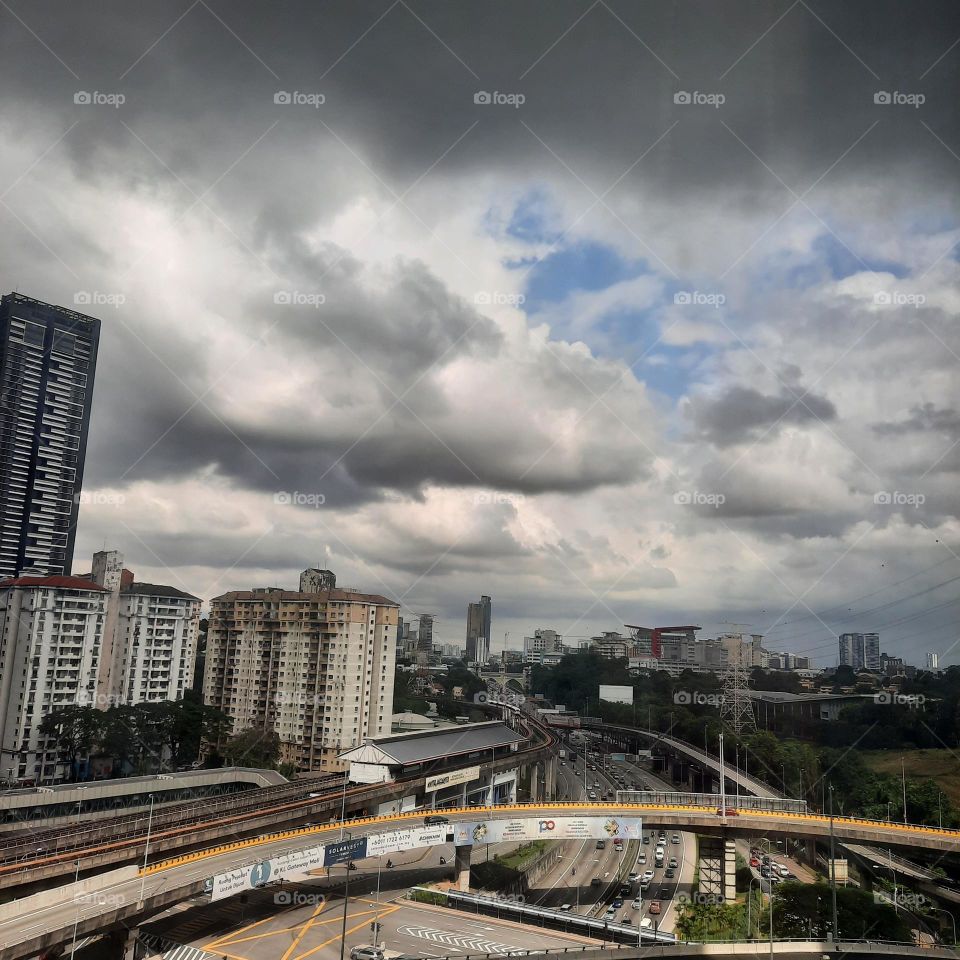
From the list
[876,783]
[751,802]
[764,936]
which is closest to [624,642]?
[876,783]

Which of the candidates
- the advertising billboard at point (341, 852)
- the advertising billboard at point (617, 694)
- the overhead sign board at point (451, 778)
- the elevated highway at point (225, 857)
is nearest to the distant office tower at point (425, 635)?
the advertising billboard at point (617, 694)

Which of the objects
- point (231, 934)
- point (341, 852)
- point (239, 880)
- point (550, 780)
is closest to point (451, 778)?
point (550, 780)

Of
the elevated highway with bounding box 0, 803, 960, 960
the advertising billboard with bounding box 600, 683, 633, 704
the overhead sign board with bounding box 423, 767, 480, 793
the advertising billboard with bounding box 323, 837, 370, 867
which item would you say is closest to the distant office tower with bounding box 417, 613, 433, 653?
the advertising billboard with bounding box 600, 683, 633, 704

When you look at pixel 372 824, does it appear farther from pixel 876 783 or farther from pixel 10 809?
pixel 876 783

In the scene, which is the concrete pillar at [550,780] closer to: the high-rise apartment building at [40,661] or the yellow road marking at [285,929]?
the high-rise apartment building at [40,661]

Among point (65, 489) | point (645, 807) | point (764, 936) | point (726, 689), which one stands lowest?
point (764, 936)

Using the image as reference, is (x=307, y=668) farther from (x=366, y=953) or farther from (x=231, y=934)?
(x=366, y=953)
